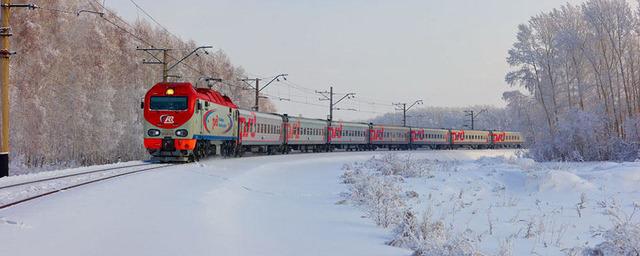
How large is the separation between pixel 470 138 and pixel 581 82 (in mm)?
41717

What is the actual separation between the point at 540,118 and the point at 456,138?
35.5 m

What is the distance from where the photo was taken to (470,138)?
2960 inches

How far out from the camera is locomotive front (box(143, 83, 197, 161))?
2194cm

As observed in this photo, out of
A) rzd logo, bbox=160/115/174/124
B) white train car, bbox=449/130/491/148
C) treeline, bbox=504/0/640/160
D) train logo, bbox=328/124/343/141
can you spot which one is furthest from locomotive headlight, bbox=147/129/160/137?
white train car, bbox=449/130/491/148

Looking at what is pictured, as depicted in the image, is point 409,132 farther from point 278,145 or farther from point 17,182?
point 17,182

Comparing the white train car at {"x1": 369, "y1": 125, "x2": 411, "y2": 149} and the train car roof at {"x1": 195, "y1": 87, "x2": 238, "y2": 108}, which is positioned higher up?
the train car roof at {"x1": 195, "y1": 87, "x2": 238, "y2": 108}

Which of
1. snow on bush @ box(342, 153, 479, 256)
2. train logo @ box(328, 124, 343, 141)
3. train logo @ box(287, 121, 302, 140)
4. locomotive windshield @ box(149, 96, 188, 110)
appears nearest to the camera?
snow on bush @ box(342, 153, 479, 256)

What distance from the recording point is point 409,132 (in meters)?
64.3

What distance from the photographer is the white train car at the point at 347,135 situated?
50344mm

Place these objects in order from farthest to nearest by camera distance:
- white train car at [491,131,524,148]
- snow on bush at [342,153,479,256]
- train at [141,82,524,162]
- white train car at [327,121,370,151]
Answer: white train car at [491,131,524,148], white train car at [327,121,370,151], train at [141,82,524,162], snow on bush at [342,153,479,256]

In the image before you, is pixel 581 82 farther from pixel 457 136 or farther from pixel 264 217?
pixel 457 136

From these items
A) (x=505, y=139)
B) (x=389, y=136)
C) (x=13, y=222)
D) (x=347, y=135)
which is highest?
(x=347, y=135)

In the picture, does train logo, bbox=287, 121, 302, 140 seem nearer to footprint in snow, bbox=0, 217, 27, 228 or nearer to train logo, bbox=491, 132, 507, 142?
footprint in snow, bbox=0, 217, 27, 228

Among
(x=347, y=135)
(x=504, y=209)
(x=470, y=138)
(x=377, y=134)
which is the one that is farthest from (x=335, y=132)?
(x=504, y=209)
